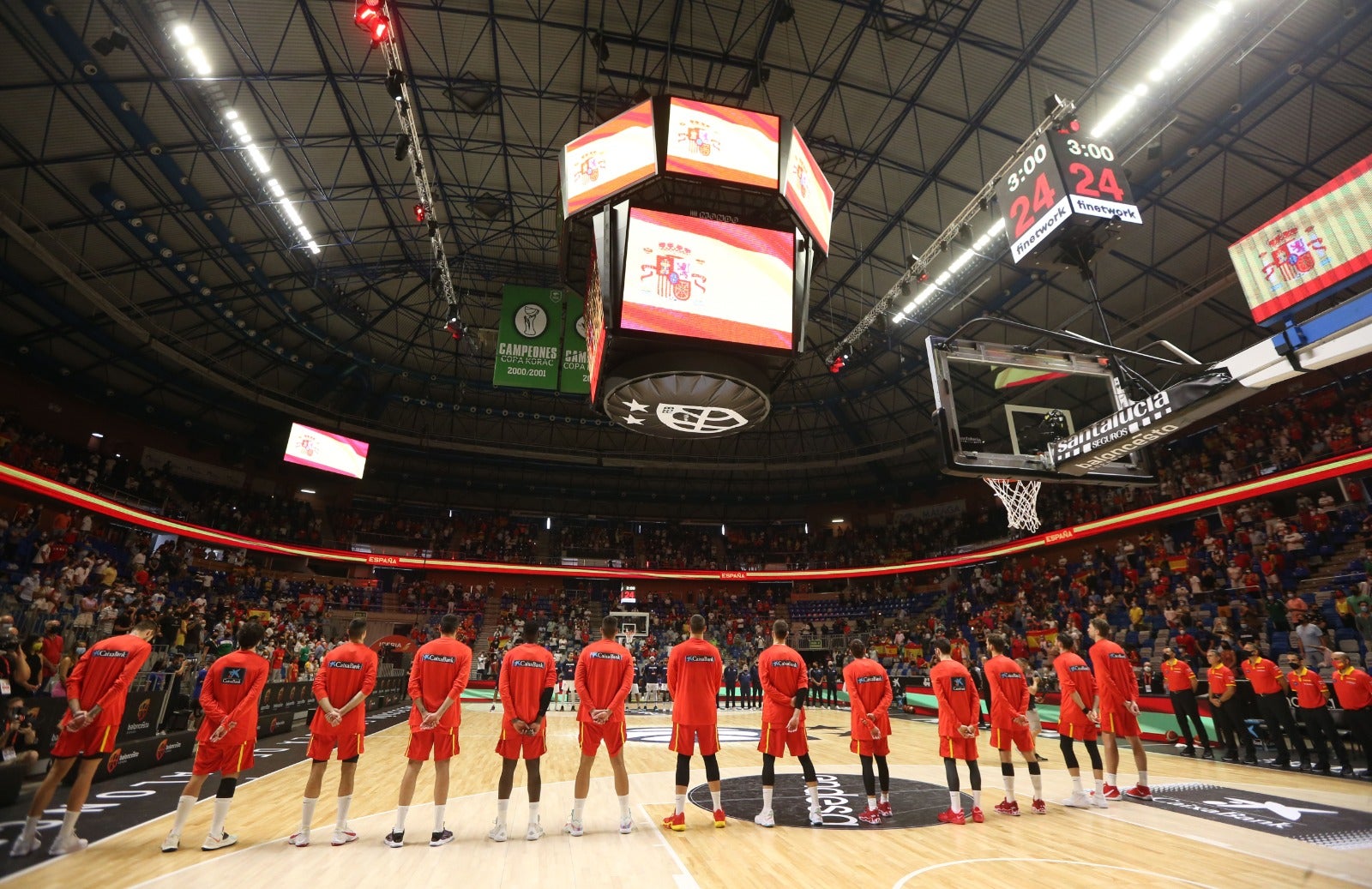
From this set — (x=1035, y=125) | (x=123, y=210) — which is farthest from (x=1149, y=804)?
(x=123, y=210)

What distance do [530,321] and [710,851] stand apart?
42.0 ft

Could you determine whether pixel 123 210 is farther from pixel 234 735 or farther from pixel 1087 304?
pixel 1087 304

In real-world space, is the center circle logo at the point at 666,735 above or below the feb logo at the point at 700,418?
below

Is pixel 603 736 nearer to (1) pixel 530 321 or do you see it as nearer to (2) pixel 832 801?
(2) pixel 832 801

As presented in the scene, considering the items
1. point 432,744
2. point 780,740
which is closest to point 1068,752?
point 780,740

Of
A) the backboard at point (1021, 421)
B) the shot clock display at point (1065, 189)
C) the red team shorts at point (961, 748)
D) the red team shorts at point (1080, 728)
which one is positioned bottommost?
the red team shorts at point (961, 748)

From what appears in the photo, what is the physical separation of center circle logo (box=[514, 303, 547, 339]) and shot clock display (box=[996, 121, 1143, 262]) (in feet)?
34.7

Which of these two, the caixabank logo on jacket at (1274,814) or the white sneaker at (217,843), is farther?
the caixabank logo on jacket at (1274,814)

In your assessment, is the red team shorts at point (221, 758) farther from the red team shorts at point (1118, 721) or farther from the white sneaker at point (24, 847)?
the red team shorts at point (1118, 721)

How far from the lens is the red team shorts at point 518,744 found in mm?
5734

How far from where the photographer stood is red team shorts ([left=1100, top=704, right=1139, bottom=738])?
7.02m

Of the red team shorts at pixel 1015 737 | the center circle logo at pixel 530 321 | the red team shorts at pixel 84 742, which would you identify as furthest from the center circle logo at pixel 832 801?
the center circle logo at pixel 530 321

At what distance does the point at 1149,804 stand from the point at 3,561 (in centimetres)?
2319

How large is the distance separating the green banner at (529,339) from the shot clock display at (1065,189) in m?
10.3
